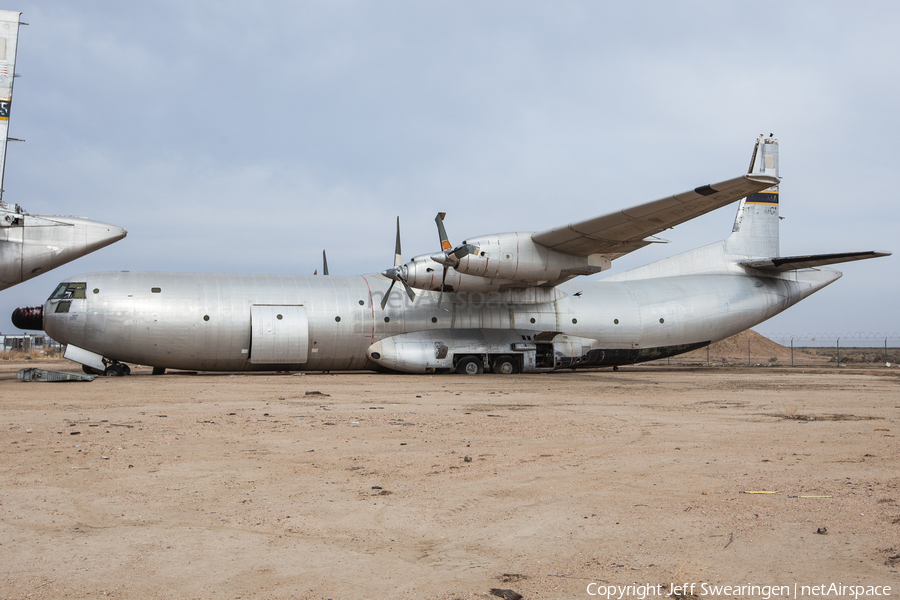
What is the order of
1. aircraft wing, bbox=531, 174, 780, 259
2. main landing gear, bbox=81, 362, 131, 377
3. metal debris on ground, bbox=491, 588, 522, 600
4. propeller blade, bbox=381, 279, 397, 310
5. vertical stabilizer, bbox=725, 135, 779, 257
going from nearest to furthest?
metal debris on ground, bbox=491, 588, 522, 600
aircraft wing, bbox=531, 174, 780, 259
main landing gear, bbox=81, 362, 131, 377
propeller blade, bbox=381, 279, 397, 310
vertical stabilizer, bbox=725, 135, 779, 257

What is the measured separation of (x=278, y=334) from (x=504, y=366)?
23.3ft

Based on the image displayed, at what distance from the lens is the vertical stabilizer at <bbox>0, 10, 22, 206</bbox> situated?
641 inches

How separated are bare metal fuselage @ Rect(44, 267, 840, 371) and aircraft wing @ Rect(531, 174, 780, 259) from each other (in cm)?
283

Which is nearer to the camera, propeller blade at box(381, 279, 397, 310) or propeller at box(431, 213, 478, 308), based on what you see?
propeller at box(431, 213, 478, 308)

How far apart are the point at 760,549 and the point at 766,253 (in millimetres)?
23542

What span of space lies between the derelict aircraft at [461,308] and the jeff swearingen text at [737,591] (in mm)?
13102

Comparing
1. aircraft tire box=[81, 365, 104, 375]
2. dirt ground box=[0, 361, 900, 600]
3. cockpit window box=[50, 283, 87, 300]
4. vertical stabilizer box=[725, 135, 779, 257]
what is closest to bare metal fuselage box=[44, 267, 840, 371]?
cockpit window box=[50, 283, 87, 300]

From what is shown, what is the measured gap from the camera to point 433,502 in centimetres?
488

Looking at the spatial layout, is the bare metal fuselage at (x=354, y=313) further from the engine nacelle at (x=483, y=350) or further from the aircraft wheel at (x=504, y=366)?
the aircraft wheel at (x=504, y=366)

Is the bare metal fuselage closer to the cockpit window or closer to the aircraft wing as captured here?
the cockpit window

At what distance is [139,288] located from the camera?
18.2m

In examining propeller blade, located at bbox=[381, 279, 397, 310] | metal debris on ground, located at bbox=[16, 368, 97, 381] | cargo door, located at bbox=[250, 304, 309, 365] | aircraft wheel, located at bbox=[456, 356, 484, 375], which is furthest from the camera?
aircraft wheel, located at bbox=[456, 356, 484, 375]

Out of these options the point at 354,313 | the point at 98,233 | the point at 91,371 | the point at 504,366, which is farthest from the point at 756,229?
the point at 91,371

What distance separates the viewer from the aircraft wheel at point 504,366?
811 inches
